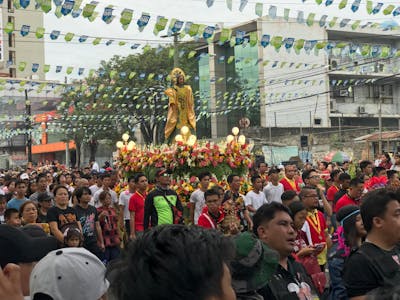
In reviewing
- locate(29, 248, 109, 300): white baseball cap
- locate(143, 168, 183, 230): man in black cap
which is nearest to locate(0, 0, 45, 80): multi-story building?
locate(143, 168, 183, 230): man in black cap

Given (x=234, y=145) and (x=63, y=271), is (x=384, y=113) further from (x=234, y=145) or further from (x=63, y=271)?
(x=63, y=271)

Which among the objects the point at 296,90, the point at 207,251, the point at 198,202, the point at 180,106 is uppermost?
the point at 296,90

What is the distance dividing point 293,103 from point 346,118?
14.8ft

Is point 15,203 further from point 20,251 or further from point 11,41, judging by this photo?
point 11,41

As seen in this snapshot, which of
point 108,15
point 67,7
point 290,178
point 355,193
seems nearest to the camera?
point 355,193

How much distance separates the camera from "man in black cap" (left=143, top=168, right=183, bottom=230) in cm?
875

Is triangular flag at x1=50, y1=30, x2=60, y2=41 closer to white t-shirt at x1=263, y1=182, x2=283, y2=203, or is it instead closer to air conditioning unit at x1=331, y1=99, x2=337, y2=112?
white t-shirt at x1=263, y1=182, x2=283, y2=203

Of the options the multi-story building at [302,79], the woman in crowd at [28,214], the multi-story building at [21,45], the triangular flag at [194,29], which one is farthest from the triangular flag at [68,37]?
the multi-story building at [21,45]

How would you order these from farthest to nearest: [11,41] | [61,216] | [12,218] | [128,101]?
[11,41] → [128,101] → [61,216] → [12,218]

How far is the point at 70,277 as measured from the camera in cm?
221

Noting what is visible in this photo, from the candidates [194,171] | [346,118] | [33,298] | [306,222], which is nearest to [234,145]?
[194,171]

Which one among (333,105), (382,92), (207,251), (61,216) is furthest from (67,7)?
(382,92)

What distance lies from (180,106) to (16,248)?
38.8 feet

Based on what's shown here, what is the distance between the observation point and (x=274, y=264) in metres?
3.02
